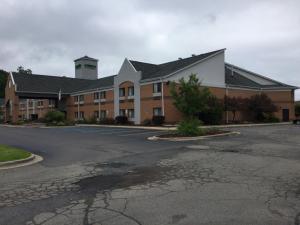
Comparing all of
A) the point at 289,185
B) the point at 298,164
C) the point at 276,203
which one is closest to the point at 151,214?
the point at 276,203

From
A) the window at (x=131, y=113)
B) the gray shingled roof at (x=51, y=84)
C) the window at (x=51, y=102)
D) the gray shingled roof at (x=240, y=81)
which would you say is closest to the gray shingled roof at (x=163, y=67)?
the window at (x=131, y=113)

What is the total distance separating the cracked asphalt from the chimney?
6446 centimetres

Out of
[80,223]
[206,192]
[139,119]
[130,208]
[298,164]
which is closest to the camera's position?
[80,223]

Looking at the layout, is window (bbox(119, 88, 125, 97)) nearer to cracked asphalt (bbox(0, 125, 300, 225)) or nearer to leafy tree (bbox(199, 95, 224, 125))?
leafy tree (bbox(199, 95, 224, 125))

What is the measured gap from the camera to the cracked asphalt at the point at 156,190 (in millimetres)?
6180

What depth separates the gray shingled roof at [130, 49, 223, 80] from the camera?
41.8 metres

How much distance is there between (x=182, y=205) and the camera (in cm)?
685

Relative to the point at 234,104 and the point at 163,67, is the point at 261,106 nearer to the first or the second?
the point at 234,104

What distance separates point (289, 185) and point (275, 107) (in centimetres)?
4028

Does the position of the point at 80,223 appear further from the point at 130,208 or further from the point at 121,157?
the point at 121,157

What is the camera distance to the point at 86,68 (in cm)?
7694

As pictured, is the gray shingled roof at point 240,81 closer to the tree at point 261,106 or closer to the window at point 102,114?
the tree at point 261,106

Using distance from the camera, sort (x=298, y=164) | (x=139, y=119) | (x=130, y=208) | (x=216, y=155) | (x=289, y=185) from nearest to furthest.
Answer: (x=130, y=208), (x=289, y=185), (x=298, y=164), (x=216, y=155), (x=139, y=119)

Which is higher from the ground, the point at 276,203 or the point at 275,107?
the point at 275,107
